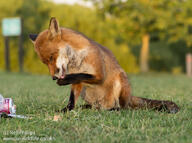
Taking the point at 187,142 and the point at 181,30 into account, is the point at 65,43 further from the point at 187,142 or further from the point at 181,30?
the point at 181,30

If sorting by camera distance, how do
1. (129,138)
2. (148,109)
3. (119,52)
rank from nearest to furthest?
1. (129,138)
2. (148,109)
3. (119,52)

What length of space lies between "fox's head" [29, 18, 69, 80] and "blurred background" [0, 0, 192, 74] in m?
20.9

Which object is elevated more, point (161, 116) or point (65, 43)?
point (65, 43)

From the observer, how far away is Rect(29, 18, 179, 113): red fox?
5.91m

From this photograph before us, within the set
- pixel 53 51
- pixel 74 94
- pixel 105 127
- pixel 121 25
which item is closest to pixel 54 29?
pixel 53 51

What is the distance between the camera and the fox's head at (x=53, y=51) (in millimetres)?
5914

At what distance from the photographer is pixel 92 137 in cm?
417

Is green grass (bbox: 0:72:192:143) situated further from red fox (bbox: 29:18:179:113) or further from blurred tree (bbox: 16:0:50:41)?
blurred tree (bbox: 16:0:50:41)

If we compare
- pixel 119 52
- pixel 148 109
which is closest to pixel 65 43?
pixel 148 109

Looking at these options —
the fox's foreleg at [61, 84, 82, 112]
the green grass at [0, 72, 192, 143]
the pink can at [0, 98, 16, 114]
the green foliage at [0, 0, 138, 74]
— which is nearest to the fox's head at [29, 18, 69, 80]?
the fox's foreleg at [61, 84, 82, 112]

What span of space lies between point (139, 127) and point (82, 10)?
105 ft

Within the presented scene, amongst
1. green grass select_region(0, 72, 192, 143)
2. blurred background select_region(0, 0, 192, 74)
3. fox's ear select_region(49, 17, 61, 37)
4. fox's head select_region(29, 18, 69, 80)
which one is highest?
blurred background select_region(0, 0, 192, 74)

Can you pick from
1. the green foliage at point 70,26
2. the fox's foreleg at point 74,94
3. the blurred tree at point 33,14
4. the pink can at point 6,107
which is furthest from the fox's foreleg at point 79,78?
the blurred tree at point 33,14

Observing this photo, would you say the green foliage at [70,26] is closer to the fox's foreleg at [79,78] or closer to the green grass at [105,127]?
the fox's foreleg at [79,78]
